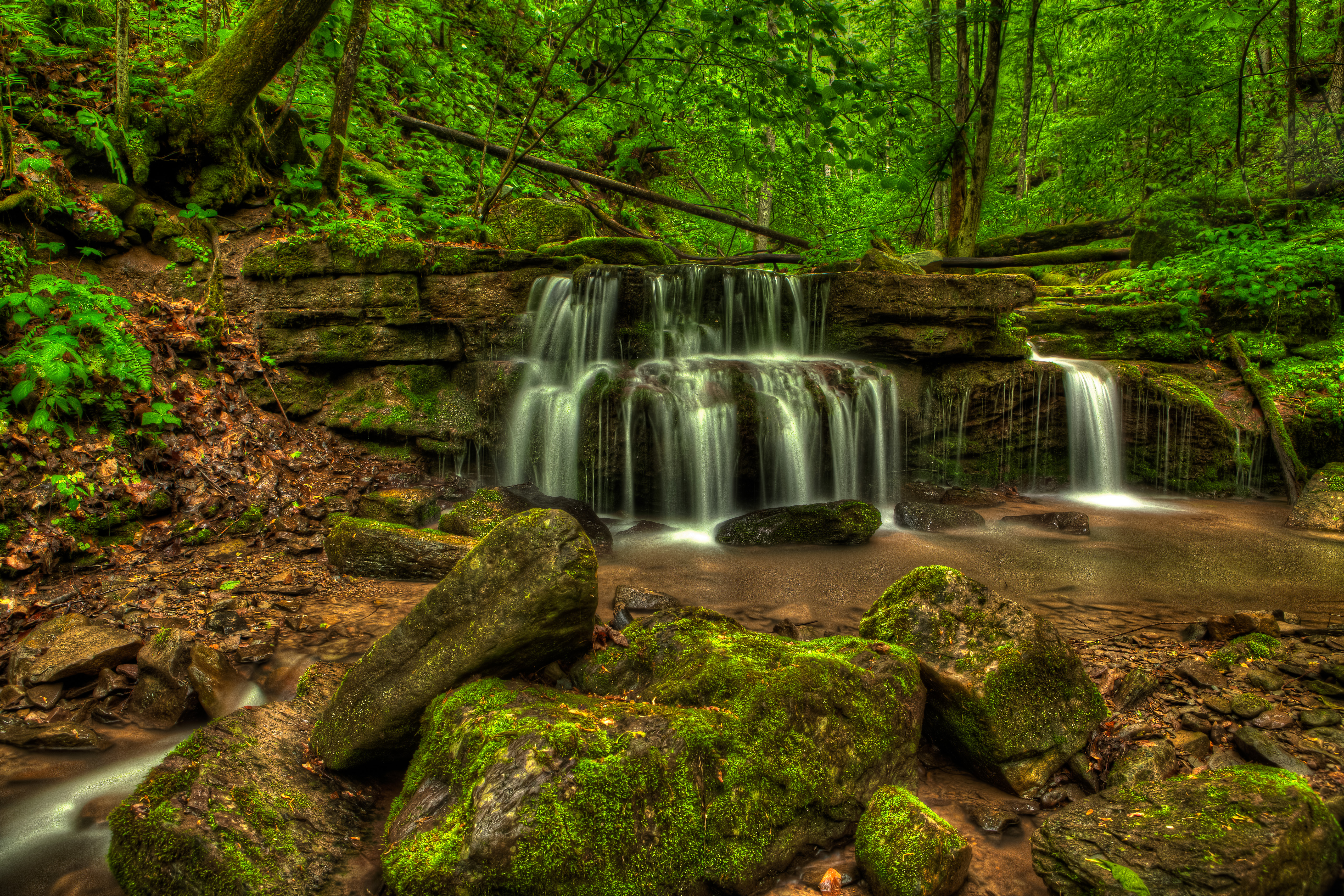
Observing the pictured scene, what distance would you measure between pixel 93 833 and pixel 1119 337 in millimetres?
13062

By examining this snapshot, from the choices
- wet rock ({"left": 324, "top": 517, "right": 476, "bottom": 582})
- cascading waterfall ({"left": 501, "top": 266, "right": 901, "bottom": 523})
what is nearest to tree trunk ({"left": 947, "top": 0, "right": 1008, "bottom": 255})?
cascading waterfall ({"left": 501, "top": 266, "right": 901, "bottom": 523})

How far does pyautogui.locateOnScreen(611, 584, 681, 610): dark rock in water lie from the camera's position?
4637mm

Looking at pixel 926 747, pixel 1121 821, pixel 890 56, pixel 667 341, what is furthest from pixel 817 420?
pixel 890 56

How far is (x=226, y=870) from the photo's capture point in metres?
1.95

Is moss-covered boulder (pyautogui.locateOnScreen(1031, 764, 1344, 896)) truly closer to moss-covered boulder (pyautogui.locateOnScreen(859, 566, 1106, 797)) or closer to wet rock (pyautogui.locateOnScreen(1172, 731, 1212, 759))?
moss-covered boulder (pyautogui.locateOnScreen(859, 566, 1106, 797))

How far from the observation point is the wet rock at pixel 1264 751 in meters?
2.49

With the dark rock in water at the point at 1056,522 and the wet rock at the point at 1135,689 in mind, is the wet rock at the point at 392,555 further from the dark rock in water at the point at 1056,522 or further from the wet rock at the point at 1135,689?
the dark rock in water at the point at 1056,522

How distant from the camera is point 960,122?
13055mm

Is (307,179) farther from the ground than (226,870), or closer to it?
farther from the ground

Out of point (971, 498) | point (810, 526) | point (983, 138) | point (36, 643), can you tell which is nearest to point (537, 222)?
point (810, 526)

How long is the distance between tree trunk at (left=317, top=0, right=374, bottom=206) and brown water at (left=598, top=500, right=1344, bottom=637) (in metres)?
7.04

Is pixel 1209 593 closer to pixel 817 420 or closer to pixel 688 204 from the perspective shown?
pixel 817 420

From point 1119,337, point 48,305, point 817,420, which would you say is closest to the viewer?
point 48,305

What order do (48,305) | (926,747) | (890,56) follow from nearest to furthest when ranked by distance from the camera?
1. (926,747)
2. (48,305)
3. (890,56)
